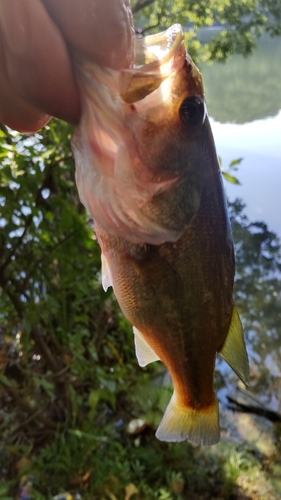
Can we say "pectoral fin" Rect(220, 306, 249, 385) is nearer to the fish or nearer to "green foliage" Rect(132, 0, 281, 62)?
the fish

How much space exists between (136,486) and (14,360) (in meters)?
0.96

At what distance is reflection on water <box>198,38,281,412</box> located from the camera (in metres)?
3.68

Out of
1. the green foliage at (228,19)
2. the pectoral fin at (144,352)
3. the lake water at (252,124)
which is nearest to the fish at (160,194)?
the pectoral fin at (144,352)

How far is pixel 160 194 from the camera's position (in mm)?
824

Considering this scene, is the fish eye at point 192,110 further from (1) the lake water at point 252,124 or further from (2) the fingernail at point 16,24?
(1) the lake water at point 252,124

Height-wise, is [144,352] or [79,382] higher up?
[144,352]

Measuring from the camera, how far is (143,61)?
79 centimetres

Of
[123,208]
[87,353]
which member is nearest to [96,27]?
[123,208]

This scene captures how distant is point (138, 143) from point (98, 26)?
0.68ft

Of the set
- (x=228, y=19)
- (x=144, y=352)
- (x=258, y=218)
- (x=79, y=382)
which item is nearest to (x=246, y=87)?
(x=228, y=19)

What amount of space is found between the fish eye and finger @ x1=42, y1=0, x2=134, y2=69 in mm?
133

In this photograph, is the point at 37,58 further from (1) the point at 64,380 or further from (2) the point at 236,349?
(1) the point at 64,380

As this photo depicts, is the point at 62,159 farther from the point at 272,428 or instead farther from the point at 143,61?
the point at 272,428

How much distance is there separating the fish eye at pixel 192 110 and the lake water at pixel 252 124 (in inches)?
191
